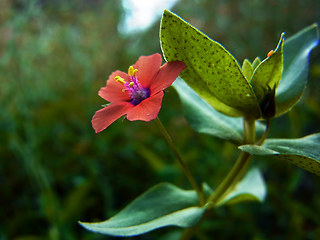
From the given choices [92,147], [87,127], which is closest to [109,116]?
[92,147]

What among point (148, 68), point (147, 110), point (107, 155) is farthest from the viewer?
point (107, 155)

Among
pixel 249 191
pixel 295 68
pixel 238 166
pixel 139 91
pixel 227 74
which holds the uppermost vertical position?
pixel 139 91

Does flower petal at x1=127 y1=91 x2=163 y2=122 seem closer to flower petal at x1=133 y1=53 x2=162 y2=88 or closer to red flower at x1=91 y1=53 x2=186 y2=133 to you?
red flower at x1=91 y1=53 x2=186 y2=133

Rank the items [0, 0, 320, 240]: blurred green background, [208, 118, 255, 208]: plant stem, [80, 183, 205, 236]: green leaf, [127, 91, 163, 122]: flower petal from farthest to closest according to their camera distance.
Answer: [0, 0, 320, 240]: blurred green background, [208, 118, 255, 208]: plant stem, [80, 183, 205, 236]: green leaf, [127, 91, 163, 122]: flower petal

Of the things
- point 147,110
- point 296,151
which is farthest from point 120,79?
point 296,151

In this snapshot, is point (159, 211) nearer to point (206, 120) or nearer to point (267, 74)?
point (206, 120)

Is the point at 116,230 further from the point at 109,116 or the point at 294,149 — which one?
the point at 294,149

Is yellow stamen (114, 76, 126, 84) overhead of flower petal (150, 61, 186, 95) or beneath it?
overhead

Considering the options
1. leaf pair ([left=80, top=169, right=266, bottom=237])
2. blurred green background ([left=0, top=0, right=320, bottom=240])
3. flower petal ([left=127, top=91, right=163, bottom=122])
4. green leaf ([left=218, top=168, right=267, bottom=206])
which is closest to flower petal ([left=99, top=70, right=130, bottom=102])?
flower petal ([left=127, top=91, right=163, bottom=122])
